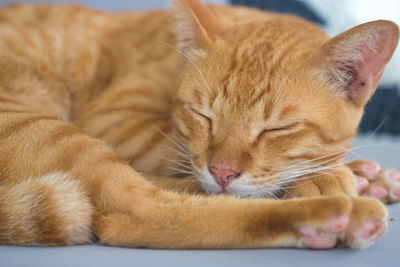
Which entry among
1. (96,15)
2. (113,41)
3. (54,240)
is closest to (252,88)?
(54,240)

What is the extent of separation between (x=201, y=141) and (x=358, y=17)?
8.48 feet

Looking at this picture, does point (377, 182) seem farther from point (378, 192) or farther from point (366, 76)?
point (366, 76)

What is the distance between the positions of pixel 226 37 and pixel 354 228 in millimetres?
972

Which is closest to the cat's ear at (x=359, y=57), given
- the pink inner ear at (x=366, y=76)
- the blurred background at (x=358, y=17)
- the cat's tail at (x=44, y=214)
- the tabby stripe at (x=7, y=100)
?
the pink inner ear at (x=366, y=76)

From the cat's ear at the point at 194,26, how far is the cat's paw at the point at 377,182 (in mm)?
805

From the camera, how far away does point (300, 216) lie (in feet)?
3.59

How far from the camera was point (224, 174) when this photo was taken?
1.37m

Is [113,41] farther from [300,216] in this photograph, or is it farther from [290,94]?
[300,216]

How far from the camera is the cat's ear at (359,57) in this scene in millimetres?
1394

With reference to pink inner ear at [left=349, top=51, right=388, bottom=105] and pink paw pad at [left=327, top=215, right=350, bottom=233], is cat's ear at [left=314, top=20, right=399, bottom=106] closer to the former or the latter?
pink inner ear at [left=349, top=51, right=388, bottom=105]

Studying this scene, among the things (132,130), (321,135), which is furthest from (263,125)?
(132,130)

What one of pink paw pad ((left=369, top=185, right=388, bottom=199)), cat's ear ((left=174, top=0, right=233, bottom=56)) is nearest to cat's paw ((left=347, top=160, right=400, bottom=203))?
pink paw pad ((left=369, top=185, right=388, bottom=199))

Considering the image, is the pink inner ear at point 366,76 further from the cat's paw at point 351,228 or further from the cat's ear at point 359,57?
the cat's paw at point 351,228

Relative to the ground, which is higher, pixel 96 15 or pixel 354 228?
pixel 354 228
